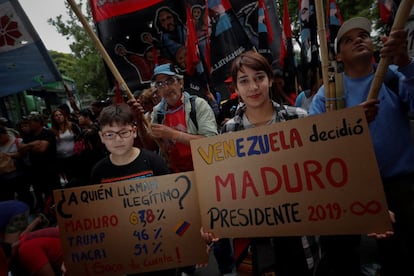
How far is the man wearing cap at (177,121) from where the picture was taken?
241 centimetres

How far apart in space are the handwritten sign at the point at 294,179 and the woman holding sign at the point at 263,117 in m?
0.26

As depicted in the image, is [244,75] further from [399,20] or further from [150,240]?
[150,240]

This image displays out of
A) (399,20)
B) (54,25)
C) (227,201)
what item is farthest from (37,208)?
(54,25)

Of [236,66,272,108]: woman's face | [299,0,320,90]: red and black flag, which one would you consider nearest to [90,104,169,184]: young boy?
[236,66,272,108]: woman's face

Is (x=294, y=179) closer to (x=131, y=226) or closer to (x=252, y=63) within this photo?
(x=252, y=63)

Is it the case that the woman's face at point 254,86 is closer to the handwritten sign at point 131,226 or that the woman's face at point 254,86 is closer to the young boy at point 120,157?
the handwritten sign at point 131,226

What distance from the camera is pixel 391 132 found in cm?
170

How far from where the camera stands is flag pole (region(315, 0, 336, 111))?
1.57 metres

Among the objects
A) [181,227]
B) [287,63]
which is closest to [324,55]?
[181,227]

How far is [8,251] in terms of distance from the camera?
6.11 feet

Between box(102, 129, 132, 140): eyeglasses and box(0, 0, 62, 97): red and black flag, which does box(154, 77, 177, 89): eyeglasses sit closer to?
box(102, 129, 132, 140): eyeglasses

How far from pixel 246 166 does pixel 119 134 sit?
0.94 m

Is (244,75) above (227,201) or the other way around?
above

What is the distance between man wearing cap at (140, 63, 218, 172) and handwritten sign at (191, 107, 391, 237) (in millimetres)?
896
